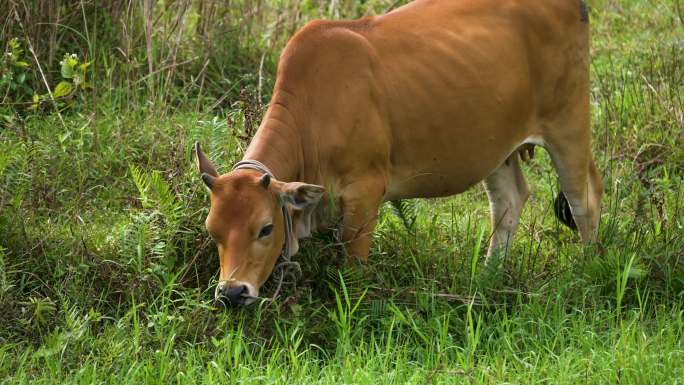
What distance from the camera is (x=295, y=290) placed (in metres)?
5.91

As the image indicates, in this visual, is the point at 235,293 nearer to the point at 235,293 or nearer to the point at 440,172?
the point at 235,293

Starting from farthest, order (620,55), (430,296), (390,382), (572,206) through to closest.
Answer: (620,55)
(572,206)
(430,296)
(390,382)

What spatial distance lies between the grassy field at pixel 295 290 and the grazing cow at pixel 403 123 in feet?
0.70

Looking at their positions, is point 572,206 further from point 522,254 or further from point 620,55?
point 620,55

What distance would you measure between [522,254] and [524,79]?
0.95 meters

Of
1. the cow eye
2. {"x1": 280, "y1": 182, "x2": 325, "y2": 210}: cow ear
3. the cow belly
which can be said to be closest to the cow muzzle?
the cow eye

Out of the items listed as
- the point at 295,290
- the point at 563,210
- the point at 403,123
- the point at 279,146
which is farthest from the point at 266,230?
the point at 563,210

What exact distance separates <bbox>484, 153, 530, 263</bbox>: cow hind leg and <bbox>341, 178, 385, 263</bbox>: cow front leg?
1.31m

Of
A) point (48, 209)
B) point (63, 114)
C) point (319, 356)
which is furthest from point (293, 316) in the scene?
point (63, 114)

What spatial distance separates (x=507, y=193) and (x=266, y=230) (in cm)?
215

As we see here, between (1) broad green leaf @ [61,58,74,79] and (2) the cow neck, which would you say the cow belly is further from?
(1) broad green leaf @ [61,58,74,79]

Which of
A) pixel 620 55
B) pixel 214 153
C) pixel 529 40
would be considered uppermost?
pixel 529 40

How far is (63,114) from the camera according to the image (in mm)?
8141

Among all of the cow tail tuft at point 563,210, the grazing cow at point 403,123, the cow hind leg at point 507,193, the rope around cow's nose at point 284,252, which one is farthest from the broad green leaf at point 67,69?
the cow tail tuft at point 563,210
